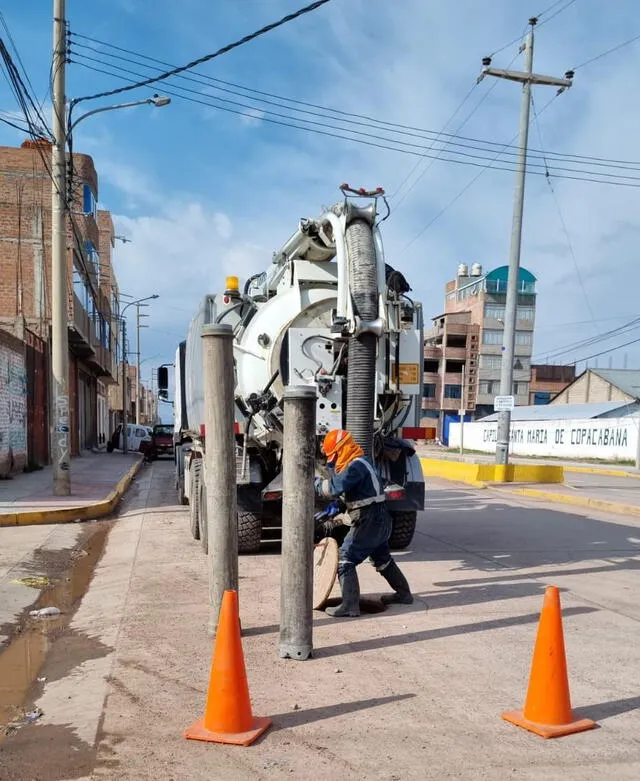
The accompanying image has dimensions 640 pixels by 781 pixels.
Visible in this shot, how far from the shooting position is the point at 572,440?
125ft

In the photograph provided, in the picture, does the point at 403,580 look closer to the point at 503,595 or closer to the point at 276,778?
the point at 503,595

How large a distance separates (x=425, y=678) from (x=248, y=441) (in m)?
3.83

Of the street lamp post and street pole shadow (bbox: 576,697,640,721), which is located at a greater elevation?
the street lamp post

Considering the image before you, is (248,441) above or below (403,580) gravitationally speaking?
above

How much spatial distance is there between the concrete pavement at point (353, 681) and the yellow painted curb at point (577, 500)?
5.92 m

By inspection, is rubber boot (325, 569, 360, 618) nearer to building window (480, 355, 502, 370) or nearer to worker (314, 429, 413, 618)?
worker (314, 429, 413, 618)

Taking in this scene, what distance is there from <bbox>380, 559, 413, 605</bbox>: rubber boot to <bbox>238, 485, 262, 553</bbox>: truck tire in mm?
2066

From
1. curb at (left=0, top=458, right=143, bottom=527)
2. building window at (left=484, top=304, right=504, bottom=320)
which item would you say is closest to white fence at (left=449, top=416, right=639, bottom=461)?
Answer: curb at (left=0, top=458, right=143, bottom=527)

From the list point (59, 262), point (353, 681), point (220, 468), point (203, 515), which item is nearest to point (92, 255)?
point (59, 262)

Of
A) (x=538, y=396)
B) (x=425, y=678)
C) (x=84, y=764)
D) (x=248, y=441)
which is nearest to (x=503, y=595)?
(x=425, y=678)

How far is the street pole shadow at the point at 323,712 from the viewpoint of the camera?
3.60 m

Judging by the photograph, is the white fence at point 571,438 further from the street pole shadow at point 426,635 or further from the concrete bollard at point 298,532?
the concrete bollard at point 298,532

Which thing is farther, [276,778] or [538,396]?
[538,396]

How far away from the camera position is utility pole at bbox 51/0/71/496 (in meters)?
12.8
